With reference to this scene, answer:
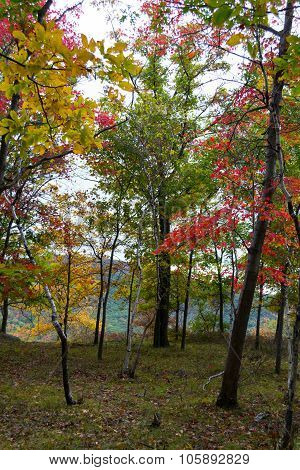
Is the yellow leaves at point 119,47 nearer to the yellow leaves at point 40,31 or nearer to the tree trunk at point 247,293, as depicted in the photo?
the yellow leaves at point 40,31

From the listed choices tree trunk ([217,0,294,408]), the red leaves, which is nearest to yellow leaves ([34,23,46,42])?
tree trunk ([217,0,294,408])

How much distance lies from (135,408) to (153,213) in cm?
617

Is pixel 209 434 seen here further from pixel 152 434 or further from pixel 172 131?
pixel 172 131

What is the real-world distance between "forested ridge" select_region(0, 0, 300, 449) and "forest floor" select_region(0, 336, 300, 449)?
0.05m

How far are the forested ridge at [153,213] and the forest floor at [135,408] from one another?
0.05m

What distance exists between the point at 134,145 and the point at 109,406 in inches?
336

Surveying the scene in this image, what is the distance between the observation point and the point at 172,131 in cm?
1300

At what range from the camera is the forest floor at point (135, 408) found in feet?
19.7

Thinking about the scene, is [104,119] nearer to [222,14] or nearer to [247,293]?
[247,293]

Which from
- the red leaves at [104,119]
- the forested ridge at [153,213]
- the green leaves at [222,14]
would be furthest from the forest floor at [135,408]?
the red leaves at [104,119]

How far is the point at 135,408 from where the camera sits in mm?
8406

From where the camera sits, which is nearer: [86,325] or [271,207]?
[271,207]

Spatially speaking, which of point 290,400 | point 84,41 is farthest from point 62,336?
point 84,41
